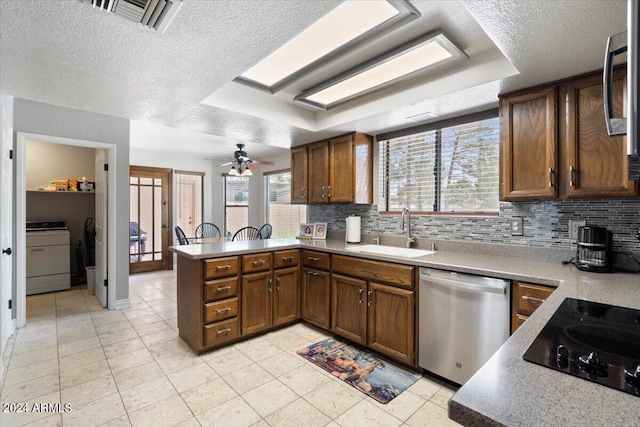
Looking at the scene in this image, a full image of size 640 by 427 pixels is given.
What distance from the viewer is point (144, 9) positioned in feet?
4.66

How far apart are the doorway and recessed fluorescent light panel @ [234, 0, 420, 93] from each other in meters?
4.40

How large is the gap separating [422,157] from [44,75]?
10.1 ft

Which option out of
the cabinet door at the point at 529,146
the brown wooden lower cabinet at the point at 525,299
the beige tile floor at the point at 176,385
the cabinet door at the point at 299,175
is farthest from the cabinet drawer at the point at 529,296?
the cabinet door at the point at 299,175

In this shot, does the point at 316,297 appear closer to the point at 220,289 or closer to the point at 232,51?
the point at 220,289

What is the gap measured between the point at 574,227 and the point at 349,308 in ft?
5.91

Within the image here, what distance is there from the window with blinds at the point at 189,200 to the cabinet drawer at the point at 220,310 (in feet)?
14.3

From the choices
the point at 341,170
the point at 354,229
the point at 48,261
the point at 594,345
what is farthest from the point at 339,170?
the point at 48,261

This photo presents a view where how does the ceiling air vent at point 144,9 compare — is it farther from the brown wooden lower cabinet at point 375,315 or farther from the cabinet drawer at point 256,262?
the brown wooden lower cabinet at point 375,315

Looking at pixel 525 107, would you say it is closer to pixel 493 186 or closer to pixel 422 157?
pixel 493 186

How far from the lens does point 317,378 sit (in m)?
2.27

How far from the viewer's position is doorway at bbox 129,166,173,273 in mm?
5797

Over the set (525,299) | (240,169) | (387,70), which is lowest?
(525,299)

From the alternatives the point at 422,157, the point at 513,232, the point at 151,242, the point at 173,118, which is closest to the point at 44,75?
the point at 173,118

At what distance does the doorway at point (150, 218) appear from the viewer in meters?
5.80
